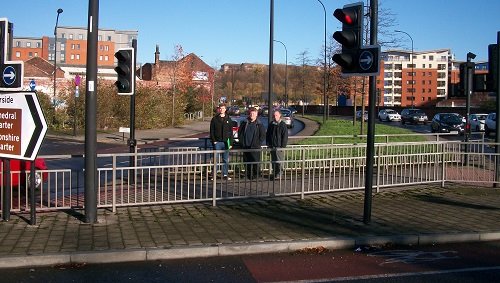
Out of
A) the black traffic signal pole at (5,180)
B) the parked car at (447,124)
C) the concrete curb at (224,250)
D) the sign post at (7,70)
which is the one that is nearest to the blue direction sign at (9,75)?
the sign post at (7,70)

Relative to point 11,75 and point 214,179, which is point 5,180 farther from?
point 214,179

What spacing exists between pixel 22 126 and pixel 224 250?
3.56 m

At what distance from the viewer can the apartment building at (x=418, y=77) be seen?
368ft

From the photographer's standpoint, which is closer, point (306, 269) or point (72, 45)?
point (306, 269)

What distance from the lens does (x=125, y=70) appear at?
1123cm

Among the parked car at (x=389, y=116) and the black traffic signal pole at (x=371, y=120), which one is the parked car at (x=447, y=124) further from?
the black traffic signal pole at (x=371, y=120)

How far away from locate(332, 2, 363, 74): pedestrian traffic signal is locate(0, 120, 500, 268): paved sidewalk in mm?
2452

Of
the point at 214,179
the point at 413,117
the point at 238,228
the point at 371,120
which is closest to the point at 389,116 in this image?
the point at 413,117

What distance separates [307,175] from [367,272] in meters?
4.93

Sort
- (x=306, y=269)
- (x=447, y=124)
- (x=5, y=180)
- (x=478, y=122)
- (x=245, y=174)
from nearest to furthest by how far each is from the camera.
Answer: (x=306, y=269), (x=5, y=180), (x=245, y=174), (x=447, y=124), (x=478, y=122)

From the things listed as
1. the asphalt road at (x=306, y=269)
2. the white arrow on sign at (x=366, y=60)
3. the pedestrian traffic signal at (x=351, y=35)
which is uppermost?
the pedestrian traffic signal at (x=351, y=35)

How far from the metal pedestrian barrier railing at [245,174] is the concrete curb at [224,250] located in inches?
103

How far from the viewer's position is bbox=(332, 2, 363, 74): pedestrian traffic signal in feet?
27.3

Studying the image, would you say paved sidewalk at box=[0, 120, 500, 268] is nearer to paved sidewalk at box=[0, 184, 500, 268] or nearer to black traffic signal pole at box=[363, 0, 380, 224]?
paved sidewalk at box=[0, 184, 500, 268]
